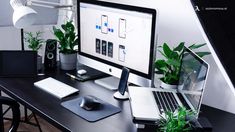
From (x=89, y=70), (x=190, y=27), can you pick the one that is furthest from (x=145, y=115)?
(x=89, y=70)

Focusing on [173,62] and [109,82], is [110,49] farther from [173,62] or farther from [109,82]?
[173,62]

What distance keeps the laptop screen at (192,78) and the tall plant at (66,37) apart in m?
0.81

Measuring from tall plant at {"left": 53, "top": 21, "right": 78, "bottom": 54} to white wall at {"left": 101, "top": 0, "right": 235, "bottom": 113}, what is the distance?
0.49m

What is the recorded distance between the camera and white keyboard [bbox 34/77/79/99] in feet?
4.96

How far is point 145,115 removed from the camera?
117cm

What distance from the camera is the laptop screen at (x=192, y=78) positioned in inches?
45.1

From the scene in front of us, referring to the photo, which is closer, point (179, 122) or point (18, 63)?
point (179, 122)

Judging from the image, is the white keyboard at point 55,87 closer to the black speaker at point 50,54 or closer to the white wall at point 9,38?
the black speaker at point 50,54

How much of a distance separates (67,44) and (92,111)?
27.5 inches

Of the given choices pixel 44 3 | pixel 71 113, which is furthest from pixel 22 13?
pixel 71 113

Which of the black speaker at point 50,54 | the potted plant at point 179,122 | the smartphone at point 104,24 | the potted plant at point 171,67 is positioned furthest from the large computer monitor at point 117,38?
the potted plant at point 179,122

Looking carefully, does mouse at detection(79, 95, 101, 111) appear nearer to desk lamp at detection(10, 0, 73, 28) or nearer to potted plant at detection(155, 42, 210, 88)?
potted plant at detection(155, 42, 210, 88)

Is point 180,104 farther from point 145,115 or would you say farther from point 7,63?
point 7,63

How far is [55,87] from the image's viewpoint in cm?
159
